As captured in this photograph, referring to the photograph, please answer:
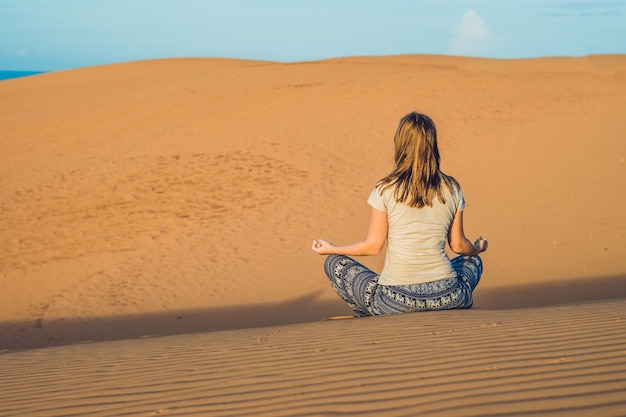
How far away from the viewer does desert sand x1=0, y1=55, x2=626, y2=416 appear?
11.1ft

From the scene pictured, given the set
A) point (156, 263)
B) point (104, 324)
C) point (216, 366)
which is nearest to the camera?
point (216, 366)

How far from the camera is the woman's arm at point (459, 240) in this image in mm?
4506

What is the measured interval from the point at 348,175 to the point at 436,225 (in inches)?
378

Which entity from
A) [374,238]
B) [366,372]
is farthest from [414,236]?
[366,372]

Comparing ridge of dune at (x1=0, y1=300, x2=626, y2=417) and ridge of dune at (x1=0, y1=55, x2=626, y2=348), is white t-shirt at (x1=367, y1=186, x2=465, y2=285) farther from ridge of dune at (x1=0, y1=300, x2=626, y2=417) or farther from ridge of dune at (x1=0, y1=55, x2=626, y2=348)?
ridge of dune at (x1=0, y1=55, x2=626, y2=348)

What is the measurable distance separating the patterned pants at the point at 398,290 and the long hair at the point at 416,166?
2.01ft

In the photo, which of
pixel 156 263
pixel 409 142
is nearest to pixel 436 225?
pixel 409 142

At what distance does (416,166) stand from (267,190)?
353 inches

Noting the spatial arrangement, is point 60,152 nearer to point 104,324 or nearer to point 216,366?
point 104,324

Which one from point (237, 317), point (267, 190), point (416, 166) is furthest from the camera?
point (267, 190)

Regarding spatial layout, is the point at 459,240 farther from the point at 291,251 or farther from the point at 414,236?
the point at 291,251

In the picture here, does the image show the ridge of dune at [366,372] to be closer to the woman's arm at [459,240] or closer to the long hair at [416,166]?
the woman's arm at [459,240]

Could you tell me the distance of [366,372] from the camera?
137 inches

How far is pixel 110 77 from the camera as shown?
3891 cm
